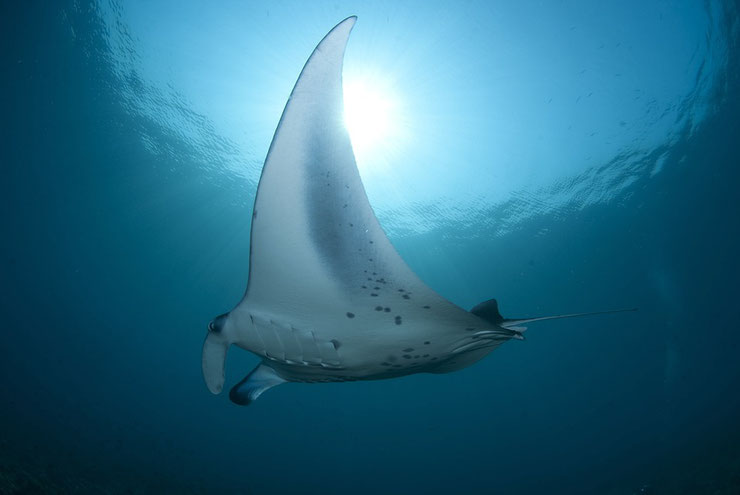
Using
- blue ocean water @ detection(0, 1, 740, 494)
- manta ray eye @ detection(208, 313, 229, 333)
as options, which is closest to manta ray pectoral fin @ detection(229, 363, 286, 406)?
manta ray eye @ detection(208, 313, 229, 333)

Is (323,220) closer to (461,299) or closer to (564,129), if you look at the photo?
(564,129)

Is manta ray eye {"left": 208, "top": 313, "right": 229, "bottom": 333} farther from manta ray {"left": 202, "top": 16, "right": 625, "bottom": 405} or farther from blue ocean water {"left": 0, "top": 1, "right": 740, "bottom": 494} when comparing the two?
blue ocean water {"left": 0, "top": 1, "right": 740, "bottom": 494}

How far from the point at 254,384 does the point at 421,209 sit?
42.6ft

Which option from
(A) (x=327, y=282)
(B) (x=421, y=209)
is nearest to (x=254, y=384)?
(A) (x=327, y=282)

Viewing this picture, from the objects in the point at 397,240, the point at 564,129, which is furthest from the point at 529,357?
the point at 564,129

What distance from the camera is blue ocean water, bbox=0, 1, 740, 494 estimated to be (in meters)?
9.67

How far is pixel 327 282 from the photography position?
208 cm

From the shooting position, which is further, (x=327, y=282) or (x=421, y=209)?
(x=421, y=209)

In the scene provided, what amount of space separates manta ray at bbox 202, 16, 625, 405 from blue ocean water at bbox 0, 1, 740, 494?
25.0 ft

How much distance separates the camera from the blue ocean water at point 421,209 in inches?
381

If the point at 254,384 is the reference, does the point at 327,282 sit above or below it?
above

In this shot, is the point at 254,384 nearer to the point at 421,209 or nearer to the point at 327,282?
the point at 327,282

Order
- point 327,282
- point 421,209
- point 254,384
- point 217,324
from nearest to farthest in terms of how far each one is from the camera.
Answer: point 327,282 < point 217,324 < point 254,384 < point 421,209

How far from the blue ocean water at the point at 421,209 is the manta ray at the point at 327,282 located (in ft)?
25.0
